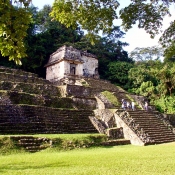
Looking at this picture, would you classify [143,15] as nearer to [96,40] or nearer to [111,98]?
[96,40]

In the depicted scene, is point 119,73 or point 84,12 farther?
point 119,73

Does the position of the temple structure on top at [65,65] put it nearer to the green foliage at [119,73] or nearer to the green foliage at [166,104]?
the green foliage at [119,73]

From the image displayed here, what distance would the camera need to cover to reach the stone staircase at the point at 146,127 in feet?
41.4

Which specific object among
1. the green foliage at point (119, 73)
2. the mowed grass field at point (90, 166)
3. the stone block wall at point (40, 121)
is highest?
the green foliage at point (119, 73)

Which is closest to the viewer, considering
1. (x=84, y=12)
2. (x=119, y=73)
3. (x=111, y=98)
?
(x=84, y=12)

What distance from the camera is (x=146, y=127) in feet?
45.4

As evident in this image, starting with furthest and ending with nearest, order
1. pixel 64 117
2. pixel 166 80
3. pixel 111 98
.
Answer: pixel 166 80 → pixel 111 98 → pixel 64 117

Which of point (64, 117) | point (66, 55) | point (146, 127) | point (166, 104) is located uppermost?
point (66, 55)

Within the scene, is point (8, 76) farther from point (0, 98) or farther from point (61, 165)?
point (61, 165)

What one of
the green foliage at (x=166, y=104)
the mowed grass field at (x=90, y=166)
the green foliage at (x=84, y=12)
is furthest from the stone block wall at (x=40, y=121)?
the green foliage at (x=166, y=104)

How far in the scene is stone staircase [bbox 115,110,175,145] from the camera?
12.6m

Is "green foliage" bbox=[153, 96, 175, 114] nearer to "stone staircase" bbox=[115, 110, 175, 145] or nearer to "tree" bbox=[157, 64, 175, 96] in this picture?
"tree" bbox=[157, 64, 175, 96]

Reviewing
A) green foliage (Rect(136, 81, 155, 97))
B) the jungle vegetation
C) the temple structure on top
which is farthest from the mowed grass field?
green foliage (Rect(136, 81, 155, 97))

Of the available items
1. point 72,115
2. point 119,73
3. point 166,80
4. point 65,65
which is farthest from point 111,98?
point 119,73
